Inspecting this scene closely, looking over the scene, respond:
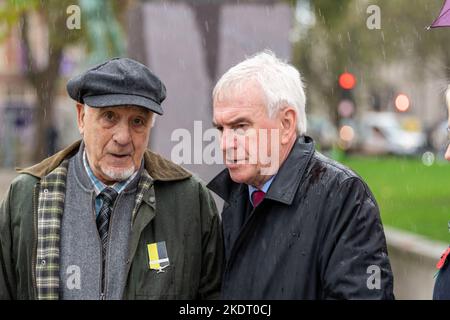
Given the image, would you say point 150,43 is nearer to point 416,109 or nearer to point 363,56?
point 363,56

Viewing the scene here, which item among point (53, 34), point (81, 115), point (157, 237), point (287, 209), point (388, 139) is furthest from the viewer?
point (388, 139)

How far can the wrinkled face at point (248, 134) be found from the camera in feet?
10.5

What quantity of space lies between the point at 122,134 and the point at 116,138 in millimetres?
29

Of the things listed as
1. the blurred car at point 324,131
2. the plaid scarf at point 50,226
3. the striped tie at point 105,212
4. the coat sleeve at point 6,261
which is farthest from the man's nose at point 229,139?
the blurred car at point 324,131

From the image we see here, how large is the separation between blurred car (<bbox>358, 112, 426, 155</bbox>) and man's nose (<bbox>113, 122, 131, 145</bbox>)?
114ft

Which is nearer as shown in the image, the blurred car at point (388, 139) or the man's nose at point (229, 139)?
the man's nose at point (229, 139)

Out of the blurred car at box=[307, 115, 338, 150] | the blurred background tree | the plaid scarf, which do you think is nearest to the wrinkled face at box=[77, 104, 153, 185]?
the plaid scarf

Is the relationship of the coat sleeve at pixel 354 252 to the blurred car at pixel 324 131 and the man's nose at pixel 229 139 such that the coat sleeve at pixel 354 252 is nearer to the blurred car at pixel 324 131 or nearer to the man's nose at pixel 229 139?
the man's nose at pixel 229 139

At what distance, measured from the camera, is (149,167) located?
349 centimetres

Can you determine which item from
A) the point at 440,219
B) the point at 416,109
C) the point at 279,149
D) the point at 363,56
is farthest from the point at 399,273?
the point at 416,109

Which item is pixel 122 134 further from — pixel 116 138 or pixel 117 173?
pixel 117 173

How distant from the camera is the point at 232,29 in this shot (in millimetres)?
6465
